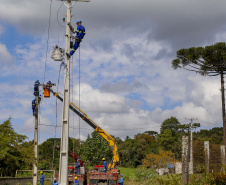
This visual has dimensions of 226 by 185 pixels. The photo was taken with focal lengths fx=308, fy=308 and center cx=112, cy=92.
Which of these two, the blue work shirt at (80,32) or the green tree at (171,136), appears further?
the green tree at (171,136)

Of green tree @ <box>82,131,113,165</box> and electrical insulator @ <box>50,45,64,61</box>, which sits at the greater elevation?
electrical insulator @ <box>50,45,64,61</box>

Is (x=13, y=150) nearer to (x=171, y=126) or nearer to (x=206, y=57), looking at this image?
(x=206, y=57)

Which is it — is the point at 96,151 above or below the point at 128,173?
above

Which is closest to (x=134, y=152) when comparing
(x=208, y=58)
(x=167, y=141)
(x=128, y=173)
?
(x=167, y=141)

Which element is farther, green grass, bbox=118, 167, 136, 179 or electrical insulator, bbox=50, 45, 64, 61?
green grass, bbox=118, 167, 136, 179

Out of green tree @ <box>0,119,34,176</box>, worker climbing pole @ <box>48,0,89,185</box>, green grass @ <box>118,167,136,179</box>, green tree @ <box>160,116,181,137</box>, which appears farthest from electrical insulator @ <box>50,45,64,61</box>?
green tree @ <box>160,116,181,137</box>

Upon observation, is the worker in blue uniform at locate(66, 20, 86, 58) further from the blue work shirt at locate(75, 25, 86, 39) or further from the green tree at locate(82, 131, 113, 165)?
the green tree at locate(82, 131, 113, 165)

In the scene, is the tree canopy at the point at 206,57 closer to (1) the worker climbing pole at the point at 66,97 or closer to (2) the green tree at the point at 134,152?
(1) the worker climbing pole at the point at 66,97

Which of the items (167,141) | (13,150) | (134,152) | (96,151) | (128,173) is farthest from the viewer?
(134,152)

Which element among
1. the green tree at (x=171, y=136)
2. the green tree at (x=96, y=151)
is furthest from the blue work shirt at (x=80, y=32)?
the green tree at (x=171, y=136)

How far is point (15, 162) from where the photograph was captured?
2427 centimetres

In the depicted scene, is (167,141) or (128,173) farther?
(167,141)

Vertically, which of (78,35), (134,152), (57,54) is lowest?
(134,152)

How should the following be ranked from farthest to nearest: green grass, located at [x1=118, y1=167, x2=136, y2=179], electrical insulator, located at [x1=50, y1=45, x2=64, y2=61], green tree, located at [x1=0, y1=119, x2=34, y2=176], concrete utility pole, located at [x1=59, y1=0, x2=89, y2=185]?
green grass, located at [x1=118, y1=167, x2=136, y2=179], green tree, located at [x1=0, y1=119, x2=34, y2=176], electrical insulator, located at [x1=50, y1=45, x2=64, y2=61], concrete utility pole, located at [x1=59, y1=0, x2=89, y2=185]
